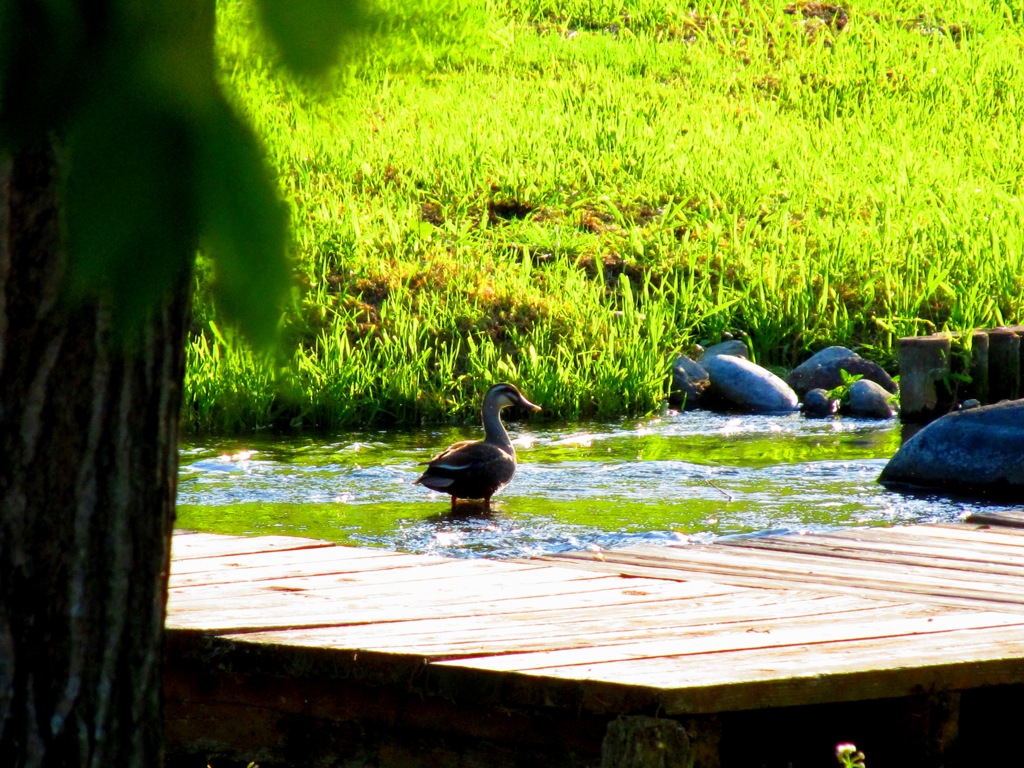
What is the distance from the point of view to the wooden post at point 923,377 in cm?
983

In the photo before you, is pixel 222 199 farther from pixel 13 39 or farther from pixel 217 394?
pixel 217 394

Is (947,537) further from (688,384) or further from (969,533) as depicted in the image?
(688,384)

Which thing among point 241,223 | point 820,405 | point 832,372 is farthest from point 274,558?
point 832,372

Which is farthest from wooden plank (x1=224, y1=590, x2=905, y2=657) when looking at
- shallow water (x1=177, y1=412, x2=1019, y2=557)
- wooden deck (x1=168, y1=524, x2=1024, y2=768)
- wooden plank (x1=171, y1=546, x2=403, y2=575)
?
shallow water (x1=177, y1=412, x2=1019, y2=557)

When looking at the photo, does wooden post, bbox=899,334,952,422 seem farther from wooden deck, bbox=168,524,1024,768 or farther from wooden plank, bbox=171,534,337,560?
wooden plank, bbox=171,534,337,560

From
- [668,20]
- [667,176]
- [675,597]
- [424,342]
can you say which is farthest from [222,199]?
[668,20]

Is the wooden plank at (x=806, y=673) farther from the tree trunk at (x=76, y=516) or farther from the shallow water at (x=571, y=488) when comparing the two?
the shallow water at (x=571, y=488)

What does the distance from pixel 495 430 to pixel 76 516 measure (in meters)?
5.63

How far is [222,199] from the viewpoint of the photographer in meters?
1.41

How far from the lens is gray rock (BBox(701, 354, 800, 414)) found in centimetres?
1054

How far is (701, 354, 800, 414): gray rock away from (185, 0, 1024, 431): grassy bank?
1.33 feet

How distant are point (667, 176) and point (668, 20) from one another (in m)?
5.96

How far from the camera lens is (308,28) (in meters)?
1.37

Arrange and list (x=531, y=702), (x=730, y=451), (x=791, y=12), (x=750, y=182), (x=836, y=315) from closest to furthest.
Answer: (x=531, y=702)
(x=730, y=451)
(x=836, y=315)
(x=750, y=182)
(x=791, y=12)
